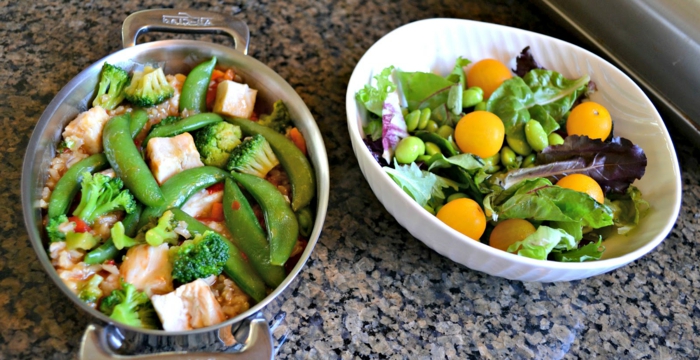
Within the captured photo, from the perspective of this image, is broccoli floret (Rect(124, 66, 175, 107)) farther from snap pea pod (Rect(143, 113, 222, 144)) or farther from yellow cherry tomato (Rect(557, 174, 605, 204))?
yellow cherry tomato (Rect(557, 174, 605, 204))

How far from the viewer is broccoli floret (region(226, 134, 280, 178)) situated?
55.9 inches

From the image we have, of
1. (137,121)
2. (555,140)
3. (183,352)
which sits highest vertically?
(137,121)

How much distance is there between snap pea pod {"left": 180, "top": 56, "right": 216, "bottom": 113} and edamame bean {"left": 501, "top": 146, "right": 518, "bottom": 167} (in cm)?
90

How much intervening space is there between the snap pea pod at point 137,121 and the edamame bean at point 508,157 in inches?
41.1

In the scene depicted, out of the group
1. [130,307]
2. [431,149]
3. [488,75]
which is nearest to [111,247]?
[130,307]

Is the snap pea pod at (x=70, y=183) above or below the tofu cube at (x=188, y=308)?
above

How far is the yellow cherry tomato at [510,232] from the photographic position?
53.8 inches

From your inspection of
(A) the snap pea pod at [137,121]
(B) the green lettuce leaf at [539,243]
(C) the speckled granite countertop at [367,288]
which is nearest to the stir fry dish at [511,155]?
(B) the green lettuce leaf at [539,243]

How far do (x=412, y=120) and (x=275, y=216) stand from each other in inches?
20.5

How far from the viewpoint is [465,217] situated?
1.34 meters

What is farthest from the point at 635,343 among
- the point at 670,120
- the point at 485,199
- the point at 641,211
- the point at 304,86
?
the point at 304,86

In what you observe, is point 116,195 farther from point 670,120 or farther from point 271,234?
point 670,120

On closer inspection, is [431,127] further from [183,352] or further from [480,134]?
[183,352]

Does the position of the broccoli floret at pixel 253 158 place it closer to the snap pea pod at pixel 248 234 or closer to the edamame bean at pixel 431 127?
the snap pea pod at pixel 248 234
